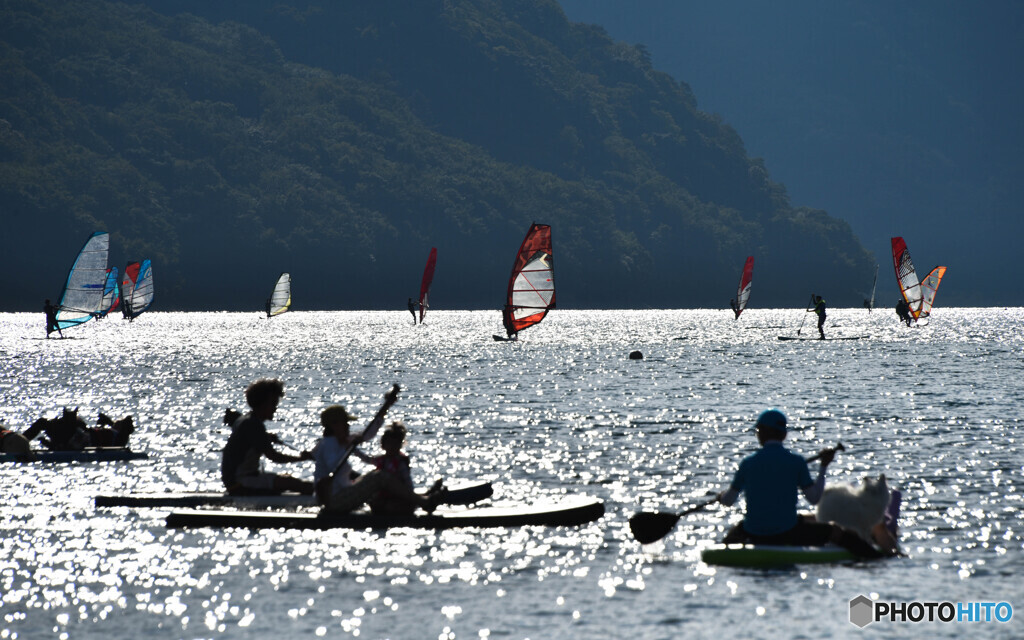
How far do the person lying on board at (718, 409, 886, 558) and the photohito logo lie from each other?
1359 millimetres

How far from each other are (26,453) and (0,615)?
14.4m

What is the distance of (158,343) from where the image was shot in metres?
111

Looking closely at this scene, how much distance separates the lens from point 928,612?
15.4 m

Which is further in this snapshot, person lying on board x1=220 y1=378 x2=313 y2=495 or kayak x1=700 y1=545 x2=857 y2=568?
person lying on board x1=220 y1=378 x2=313 y2=495

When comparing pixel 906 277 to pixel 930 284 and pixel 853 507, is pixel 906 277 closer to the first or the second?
pixel 930 284

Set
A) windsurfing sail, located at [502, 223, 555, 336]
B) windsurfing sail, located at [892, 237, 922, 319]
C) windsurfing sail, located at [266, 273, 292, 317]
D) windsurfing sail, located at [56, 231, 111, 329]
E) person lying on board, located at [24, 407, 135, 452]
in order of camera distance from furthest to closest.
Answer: windsurfing sail, located at [266, 273, 292, 317]
windsurfing sail, located at [892, 237, 922, 319]
windsurfing sail, located at [56, 231, 111, 329]
windsurfing sail, located at [502, 223, 555, 336]
person lying on board, located at [24, 407, 135, 452]

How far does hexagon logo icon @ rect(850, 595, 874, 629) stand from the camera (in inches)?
592

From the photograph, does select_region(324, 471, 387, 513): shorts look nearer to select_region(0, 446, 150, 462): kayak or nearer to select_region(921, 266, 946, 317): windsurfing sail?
select_region(0, 446, 150, 462): kayak

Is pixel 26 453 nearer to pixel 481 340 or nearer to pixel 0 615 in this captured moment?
pixel 0 615

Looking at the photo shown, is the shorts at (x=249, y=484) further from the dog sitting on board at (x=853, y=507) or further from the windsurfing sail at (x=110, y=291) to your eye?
the windsurfing sail at (x=110, y=291)

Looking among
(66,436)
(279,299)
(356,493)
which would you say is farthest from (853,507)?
(279,299)

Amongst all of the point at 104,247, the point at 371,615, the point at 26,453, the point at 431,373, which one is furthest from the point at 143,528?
the point at 104,247

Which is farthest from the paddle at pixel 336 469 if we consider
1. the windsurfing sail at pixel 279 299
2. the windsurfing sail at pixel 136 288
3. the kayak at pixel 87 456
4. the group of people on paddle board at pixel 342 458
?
the windsurfing sail at pixel 279 299

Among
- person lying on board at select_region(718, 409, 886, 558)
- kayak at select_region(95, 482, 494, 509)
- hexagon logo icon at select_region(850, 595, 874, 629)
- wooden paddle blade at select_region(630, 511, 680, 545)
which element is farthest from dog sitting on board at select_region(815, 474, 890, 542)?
kayak at select_region(95, 482, 494, 509)
